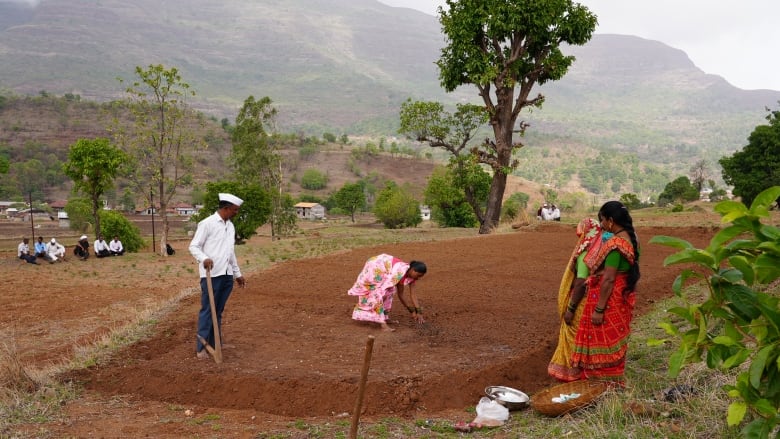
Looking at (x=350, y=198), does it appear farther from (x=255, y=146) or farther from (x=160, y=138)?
(x=160, y=138)

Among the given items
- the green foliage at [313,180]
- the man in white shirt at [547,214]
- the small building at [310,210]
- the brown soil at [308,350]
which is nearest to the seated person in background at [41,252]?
the brown soil at [308,350]

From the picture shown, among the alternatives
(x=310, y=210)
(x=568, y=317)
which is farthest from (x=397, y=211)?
(x=568, y=317)

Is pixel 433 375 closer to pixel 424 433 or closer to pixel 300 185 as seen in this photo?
pixel 424 433

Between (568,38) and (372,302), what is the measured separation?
49.7 ft

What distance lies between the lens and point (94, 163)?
80.0 ft

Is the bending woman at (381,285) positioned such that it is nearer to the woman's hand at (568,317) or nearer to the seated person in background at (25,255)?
the woman's hand at (568,317)

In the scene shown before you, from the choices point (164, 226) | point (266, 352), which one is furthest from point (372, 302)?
point (164, 226)

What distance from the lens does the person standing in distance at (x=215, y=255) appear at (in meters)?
6.58

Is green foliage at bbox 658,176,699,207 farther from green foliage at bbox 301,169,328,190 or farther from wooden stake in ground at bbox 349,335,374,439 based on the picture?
green foliage at bbox 301,169,328,190

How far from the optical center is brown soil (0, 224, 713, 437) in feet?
17.7

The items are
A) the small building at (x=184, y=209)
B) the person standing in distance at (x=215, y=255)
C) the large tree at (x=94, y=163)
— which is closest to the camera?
the person standing in distance at (x=215, y=255)

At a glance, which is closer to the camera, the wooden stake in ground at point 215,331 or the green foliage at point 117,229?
the wooden stake in ground at point 215,331

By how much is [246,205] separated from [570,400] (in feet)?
124

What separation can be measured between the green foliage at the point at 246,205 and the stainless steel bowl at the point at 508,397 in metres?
36.6
